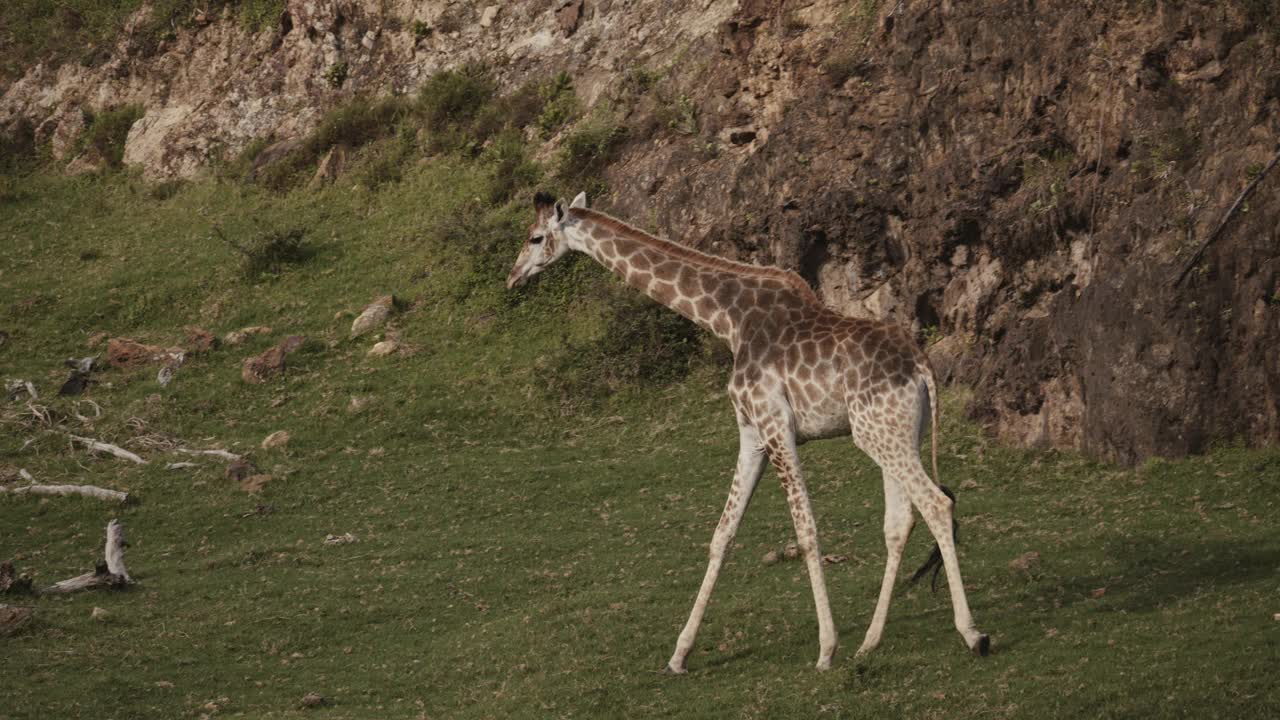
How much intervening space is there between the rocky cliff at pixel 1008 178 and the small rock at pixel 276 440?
10112 mm

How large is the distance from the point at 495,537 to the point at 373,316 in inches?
504

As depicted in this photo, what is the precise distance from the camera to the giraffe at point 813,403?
13516 mm

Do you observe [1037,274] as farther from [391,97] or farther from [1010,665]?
[391,97]

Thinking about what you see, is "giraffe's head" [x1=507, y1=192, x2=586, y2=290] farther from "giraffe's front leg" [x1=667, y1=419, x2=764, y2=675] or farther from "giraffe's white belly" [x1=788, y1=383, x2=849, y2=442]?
"giraffe's white belly" [x1=788, y1=383, x2=849, y2=442]

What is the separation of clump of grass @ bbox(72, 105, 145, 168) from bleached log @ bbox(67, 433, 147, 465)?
2121 cm

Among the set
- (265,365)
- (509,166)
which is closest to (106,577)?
(265,365)

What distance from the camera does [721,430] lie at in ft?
86.6

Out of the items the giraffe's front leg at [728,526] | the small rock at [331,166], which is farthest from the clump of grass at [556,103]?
the giraffe's front leg at [728,526]

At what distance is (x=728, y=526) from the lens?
1427 cm

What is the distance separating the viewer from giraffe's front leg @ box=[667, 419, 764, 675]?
1421 centimetres

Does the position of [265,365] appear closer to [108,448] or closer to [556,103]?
[108,448]

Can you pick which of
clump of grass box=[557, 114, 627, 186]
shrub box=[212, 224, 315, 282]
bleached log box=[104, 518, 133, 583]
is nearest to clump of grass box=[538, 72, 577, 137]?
clump of grass box=[557, 114, 627, 186]

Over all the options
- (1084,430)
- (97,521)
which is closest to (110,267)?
(97,521)

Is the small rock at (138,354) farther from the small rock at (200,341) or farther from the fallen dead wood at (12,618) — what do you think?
the fallen dead wood at (12,618)
